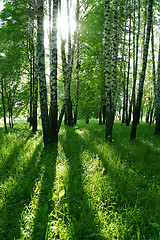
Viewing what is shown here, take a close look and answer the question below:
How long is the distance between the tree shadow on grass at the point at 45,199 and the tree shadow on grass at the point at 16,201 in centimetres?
24

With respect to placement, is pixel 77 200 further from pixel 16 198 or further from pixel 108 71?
pixel 108 71

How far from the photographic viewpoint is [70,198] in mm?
3213

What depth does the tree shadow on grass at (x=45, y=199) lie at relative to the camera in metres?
2.38

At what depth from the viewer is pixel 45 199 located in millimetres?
3121

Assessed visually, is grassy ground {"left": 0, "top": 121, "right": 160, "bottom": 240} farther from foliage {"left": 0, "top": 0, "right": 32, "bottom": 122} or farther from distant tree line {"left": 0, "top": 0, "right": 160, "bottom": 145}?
foliage {"left": 0, "top": 0, "right": 32, "bottom": 122}

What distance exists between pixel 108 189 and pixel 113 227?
1003 millimetres

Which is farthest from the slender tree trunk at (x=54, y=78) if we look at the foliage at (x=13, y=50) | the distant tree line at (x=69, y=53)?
the foliage at (x=13, y=50)

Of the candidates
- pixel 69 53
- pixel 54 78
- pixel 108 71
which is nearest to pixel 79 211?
pixel 54 78

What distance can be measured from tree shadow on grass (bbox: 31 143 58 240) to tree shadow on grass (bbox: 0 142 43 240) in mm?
242

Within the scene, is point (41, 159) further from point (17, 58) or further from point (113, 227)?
point (17, 58)

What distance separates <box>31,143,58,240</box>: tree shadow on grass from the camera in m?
2.38

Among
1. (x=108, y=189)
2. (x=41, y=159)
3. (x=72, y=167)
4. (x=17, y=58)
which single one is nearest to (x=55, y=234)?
(x=108, y=189)

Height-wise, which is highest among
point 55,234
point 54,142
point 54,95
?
point 54,95

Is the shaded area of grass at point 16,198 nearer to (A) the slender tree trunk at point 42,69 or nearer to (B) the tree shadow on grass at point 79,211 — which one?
(B) the tree shadow on grass at point 79,211
